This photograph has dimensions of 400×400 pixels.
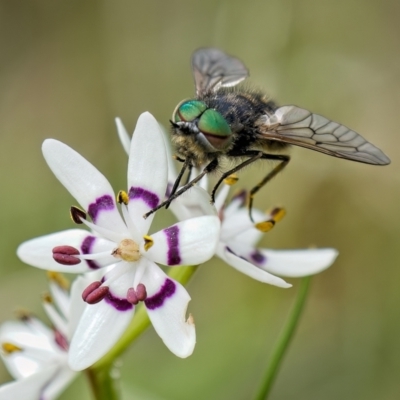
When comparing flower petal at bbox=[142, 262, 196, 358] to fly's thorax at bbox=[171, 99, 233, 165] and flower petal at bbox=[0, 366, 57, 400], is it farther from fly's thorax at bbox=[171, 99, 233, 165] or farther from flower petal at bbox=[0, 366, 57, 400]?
flower petal at bbox=[0, 366, 57, 400]

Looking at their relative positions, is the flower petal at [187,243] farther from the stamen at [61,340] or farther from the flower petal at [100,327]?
the stamen at [61,340]

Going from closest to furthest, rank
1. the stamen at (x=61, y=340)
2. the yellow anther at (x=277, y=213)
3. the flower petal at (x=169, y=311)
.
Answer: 1. the flower petal at (x=169, y=311)
2. the stamen at (x=61, y=340)
3. the yellow anther at (x=277, y=213)

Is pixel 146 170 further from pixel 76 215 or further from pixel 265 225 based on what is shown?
pixel 265 225

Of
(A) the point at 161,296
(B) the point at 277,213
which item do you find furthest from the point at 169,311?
(B) the point at 277,213

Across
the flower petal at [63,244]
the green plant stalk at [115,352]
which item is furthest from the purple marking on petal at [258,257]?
the flower petal at [63,244]

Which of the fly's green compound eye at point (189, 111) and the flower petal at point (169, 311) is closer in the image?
the flower petal at point (169, 311)

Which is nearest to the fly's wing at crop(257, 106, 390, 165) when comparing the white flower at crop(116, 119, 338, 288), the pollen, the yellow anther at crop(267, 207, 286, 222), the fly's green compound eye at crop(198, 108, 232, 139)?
the fly's green compound eye at crop(198, 108, 232, 139)

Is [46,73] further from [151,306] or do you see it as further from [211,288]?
[151,306]
